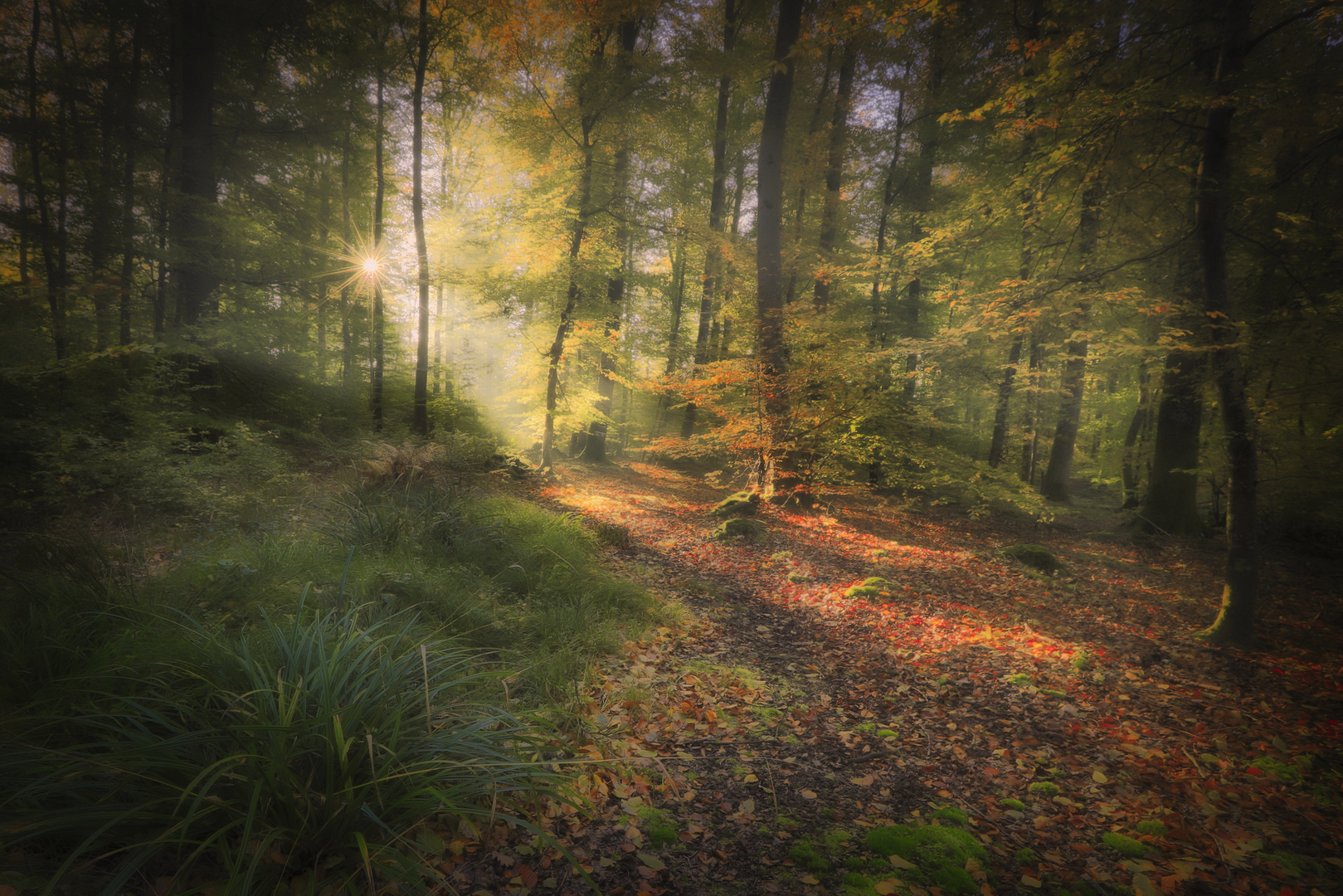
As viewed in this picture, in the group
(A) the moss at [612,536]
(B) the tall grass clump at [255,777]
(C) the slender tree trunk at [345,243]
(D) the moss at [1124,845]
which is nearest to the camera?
(B) the tall grass clump at [255,777]

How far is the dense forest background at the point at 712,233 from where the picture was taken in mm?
5371

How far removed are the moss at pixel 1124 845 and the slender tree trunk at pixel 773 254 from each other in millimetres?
7031

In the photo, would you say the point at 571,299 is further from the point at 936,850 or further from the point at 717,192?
the point at 936,850

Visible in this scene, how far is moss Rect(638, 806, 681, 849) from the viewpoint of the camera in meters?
2.32

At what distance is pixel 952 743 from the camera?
337cm

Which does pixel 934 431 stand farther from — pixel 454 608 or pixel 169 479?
pixel 169 479

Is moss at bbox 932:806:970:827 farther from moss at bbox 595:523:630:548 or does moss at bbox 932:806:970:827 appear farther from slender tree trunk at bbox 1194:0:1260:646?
moss at bbox 595:523:630:548

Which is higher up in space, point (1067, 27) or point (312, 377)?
point (1067, 27)

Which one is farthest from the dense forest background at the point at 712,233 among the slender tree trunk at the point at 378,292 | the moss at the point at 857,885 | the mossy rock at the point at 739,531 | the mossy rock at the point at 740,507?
the moss at the point at 857,885

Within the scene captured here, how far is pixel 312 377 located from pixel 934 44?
18195 mm

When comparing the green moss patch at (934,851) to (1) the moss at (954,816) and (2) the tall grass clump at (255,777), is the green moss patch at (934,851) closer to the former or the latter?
(1) the moss at (954,816)

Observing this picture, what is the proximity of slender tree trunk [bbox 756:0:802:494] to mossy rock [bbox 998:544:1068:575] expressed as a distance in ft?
13.5

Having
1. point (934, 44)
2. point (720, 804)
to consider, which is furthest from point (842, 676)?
point (934, 44)

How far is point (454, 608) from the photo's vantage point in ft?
12.8
